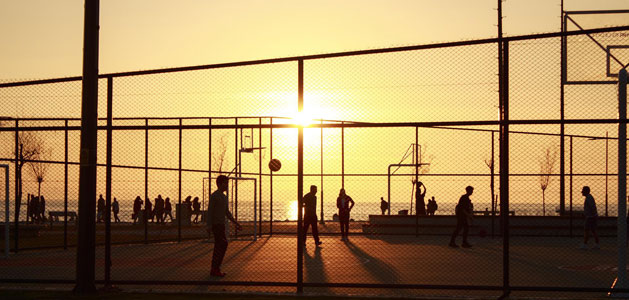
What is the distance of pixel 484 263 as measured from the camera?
17188 millimetres

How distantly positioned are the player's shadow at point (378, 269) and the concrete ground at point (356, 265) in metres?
0.02

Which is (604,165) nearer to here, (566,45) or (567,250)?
(567,250)

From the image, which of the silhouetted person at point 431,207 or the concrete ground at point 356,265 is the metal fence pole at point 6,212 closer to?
A: the concrete ground at point 356,265

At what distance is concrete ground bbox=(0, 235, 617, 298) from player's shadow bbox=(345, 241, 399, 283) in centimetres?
2

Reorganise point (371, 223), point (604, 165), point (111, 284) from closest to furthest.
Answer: point (111, 284), point (604, 165), point (371, 223)

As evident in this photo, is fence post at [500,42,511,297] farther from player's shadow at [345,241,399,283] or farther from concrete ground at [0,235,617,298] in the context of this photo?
player's shadow at [345,241,399,283]

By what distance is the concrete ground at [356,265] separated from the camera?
13383 millimetres

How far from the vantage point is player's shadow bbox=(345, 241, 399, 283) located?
1412 centimetres

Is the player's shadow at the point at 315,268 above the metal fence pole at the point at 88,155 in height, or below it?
below

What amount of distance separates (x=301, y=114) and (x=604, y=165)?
67.1ft

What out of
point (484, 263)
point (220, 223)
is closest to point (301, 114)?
point (220, 223)

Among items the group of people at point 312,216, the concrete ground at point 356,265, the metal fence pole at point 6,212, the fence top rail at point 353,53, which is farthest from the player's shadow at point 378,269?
the metal fence pole at point 6,212

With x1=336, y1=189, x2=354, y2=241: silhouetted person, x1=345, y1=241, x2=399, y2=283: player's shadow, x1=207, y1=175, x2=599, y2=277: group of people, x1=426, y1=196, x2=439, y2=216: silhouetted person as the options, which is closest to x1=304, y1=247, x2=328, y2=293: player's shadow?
x1=207, y1=175, x2=599, y2=277: group of people

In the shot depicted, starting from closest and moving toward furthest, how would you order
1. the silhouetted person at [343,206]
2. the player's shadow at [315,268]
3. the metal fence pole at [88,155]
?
1. the metal fence pole at [88,155]
2. the player's shadow at [315,268]
3. the silhouetted person at [343,206]
